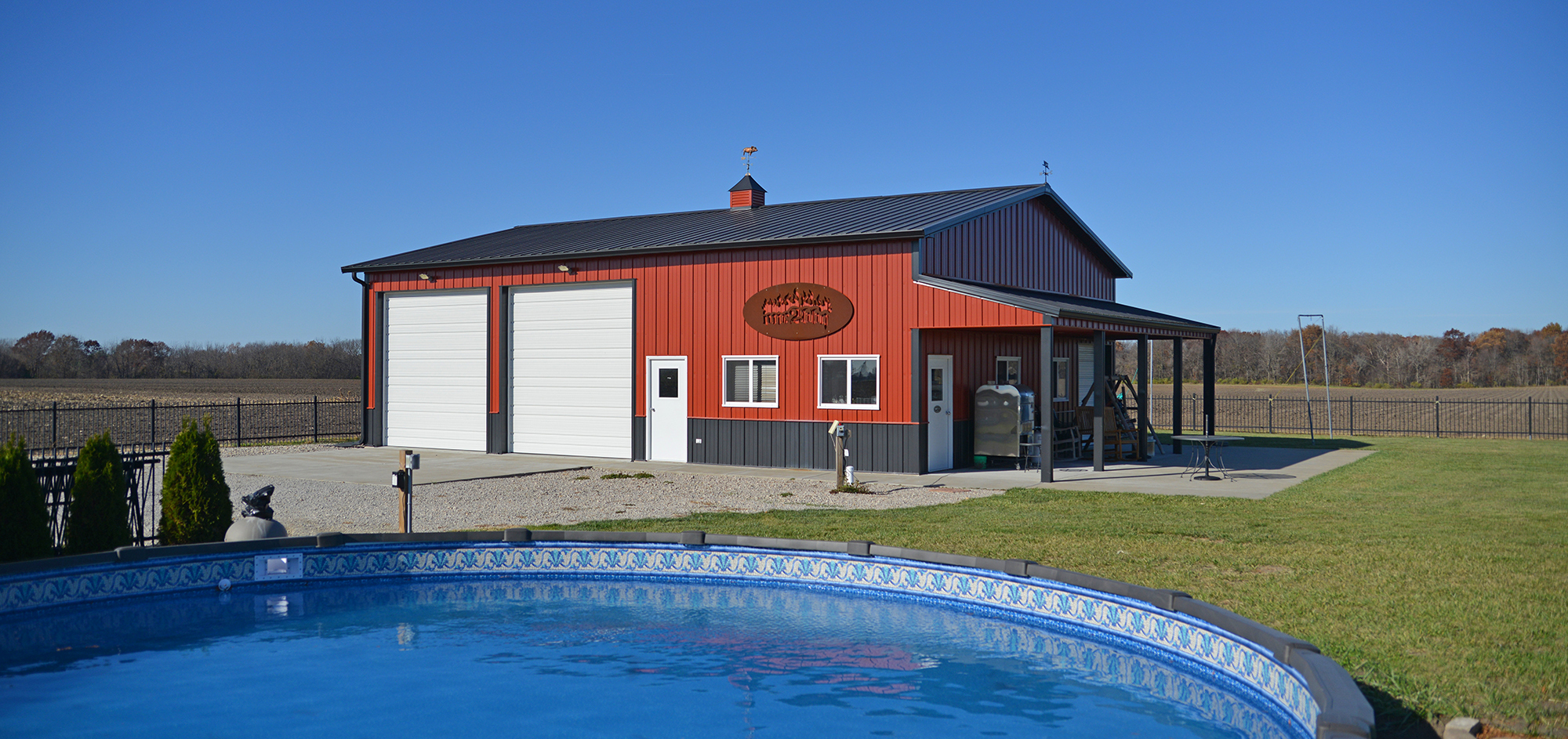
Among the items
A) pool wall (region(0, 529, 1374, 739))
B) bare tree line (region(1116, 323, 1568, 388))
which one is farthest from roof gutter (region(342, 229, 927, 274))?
bare tree line (region(1116, 323, 1568, 388))

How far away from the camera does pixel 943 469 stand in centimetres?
1666

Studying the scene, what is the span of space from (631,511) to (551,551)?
3.01 meters

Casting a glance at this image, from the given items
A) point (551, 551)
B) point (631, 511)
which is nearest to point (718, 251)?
point (631, 511)

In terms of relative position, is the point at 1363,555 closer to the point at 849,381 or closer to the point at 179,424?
the point at 849,381

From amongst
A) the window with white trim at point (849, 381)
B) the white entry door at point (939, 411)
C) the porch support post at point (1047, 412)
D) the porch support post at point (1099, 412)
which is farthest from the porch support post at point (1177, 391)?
the window with white trim at point (849, 381)

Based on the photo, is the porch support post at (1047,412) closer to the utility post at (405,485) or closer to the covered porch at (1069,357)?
the covered porch at (1069,357)

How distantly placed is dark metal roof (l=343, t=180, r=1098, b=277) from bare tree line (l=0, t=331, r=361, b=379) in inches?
2183

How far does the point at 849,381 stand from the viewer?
54.3ft

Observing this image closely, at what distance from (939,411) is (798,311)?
2908 millimetres

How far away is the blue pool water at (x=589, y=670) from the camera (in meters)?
5.25

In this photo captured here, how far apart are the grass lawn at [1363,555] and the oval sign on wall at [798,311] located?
471 centimetres

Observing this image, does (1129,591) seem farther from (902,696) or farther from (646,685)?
(646,685)

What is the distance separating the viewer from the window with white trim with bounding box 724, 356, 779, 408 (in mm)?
17234

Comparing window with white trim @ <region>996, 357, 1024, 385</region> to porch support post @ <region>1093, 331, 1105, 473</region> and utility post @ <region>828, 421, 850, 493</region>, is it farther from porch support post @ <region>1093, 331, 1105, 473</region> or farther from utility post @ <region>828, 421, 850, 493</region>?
utility post @ <region>828, 421, 850, 493</region>
